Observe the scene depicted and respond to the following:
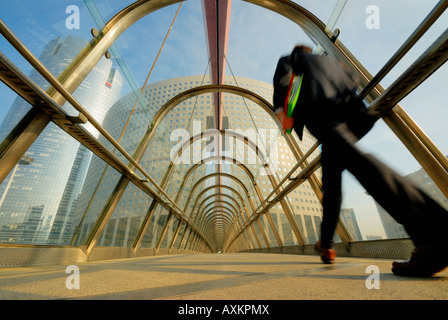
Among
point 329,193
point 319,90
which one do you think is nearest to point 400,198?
point 329,193

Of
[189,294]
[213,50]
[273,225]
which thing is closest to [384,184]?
[189,294]

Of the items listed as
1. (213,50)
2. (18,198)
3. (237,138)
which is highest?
(213,50)

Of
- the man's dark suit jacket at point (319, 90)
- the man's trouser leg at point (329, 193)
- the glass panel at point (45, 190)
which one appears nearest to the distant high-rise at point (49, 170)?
the glass panel at point (45, 190)

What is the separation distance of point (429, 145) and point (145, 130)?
Answer: 4.89m

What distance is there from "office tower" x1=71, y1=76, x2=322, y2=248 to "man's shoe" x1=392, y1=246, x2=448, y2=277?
47.9 inches

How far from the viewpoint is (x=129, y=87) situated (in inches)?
168

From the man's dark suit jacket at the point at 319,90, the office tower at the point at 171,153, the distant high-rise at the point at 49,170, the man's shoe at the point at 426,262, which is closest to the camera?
the man's shoe at the point at 426,262

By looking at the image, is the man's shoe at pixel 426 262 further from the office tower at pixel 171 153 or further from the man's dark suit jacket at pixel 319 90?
the office tower at pixel 171 153

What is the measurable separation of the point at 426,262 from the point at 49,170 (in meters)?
3.69

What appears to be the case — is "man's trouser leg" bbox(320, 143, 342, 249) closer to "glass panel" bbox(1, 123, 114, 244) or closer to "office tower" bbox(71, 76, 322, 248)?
"office tower" bbox(71, 76, 322, 248)

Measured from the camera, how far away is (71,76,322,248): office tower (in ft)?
11.3

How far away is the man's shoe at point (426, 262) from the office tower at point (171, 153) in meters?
1.22

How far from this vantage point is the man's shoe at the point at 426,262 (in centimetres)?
87

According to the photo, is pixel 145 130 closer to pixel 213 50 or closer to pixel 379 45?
pixel 213 50
